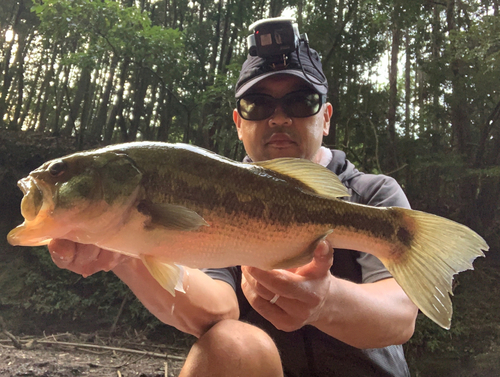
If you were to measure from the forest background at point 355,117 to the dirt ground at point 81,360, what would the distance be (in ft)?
3.84

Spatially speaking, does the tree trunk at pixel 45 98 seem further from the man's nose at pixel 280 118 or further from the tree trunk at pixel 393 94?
the man's nose at pixel 280 118

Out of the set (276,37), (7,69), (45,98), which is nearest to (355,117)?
(276,37)

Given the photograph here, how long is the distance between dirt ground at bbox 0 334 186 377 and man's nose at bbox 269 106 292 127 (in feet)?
8.00

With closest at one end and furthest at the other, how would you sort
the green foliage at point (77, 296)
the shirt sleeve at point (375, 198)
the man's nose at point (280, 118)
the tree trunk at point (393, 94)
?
1. the shirt sleeve at point (375, 198)
2. the man's nose at point (280, 118)
3. the green foliage at point (77, 296)
4. the tree trunk at point (393, 94)

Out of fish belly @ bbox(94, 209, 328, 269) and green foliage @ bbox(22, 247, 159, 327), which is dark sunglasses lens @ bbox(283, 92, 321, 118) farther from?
green foliage @ bbox(22, 247, 159, 327)

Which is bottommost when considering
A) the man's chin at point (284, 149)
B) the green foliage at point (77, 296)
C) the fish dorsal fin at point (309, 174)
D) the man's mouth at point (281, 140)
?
the green foliage at point (77, 296)

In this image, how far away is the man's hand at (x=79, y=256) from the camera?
2.89 feet

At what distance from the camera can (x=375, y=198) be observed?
1.67m

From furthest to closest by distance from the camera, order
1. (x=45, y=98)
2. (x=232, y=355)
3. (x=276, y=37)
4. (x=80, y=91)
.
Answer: (x=45, y=98)
(x=80, y=91)
(x=276, y=37)
(x=232, y=355)

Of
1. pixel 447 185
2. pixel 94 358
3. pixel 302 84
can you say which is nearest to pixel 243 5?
pixel 447 185

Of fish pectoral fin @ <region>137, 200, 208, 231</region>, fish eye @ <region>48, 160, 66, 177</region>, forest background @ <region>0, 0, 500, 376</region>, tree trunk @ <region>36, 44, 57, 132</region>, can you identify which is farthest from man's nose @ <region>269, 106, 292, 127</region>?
tree trunk @ <region>36, 44, 57, 132</region>

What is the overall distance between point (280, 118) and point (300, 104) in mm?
132

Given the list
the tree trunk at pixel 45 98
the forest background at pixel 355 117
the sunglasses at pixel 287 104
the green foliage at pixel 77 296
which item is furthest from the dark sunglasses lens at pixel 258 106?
the tree trunk at pixel 45 98

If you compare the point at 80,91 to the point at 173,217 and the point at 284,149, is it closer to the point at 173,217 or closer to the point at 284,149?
the point at 284,149
